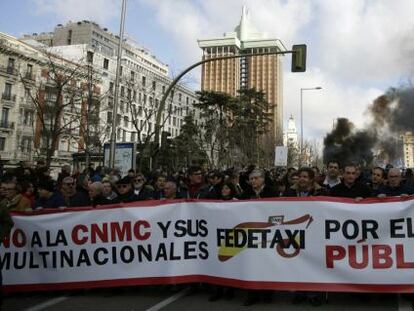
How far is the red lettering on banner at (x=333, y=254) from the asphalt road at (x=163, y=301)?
516 mm

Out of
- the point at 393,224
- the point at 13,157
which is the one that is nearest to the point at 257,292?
the point at 393,224

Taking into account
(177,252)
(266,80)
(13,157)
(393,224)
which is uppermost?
(266,80)

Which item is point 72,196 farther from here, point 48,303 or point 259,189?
point 259,189

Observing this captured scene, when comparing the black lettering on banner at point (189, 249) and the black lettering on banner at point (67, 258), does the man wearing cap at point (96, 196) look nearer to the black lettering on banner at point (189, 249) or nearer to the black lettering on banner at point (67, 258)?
the black lettering on banner at point (67, 258)

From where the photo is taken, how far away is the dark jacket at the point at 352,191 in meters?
6.70

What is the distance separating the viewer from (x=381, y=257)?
6109mm

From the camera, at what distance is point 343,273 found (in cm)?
614

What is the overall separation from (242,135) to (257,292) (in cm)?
4247

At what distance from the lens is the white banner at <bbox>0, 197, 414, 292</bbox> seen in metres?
6.16

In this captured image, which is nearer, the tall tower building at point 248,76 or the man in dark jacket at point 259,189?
the man in dark jacket at point 259,189

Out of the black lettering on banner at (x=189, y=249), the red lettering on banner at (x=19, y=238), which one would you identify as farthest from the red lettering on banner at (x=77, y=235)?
the black lettering on banner at (x=189, y=249)

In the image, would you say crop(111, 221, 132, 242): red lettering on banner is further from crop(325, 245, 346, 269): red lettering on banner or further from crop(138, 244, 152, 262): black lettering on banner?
crop(325, 245, 346, 269): red lettering on banner

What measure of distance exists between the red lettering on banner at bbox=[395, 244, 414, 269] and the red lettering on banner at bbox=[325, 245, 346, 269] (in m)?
0.64

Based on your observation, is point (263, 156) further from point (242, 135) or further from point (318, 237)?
point (318, 237)
